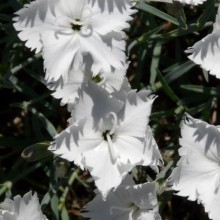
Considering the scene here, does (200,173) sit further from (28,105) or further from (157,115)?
(28,105)

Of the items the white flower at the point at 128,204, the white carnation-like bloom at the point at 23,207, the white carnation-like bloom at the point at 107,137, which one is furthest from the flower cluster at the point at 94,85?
the white carnation-like bloom at the point at 23,207

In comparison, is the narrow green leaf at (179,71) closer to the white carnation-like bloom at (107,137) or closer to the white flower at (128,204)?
the white carnation-like bloom at (107,137)

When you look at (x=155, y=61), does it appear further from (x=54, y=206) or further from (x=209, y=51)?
(x=54, y=206)

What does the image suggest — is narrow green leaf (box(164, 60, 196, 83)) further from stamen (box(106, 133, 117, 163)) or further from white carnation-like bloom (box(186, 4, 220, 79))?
stamen (box(106, 133, 117, 163))

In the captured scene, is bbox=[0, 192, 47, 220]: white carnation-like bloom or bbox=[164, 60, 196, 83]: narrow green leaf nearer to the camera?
bbox=[0, 192, 47, 220]: white carnation-like bloom

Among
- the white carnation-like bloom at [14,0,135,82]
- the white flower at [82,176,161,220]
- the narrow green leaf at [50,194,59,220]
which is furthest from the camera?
the narrow green leaf at [50,194,59,220]

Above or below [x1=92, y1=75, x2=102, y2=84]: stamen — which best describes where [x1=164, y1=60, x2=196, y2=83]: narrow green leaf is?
below

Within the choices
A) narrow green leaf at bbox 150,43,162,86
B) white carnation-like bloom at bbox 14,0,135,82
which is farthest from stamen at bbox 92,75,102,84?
narrow green leaf at bbox 150,43,162,86

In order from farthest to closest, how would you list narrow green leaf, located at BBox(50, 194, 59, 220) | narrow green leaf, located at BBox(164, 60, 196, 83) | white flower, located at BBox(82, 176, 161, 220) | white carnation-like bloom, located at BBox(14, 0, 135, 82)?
narrow green leaf, located at BBox(164, 60, 196, 83) < narrow green leaf, located at BBox(50, 194, 59, 220) < white flower, located at BBox(82, 176, 161, 220) < white carnation-like bloom, located at BBox(14, 0, 135, 82)
